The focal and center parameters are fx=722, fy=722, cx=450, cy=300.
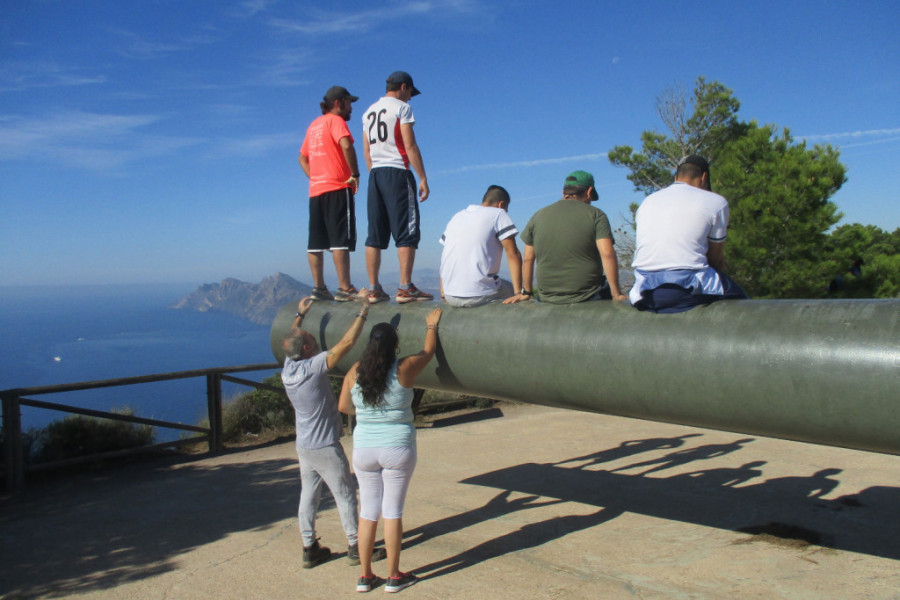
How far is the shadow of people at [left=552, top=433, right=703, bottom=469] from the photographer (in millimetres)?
9875

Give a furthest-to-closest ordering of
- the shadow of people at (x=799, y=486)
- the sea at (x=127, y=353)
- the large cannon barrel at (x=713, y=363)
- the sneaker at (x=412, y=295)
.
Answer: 1. the sea at (x=127, y=353)
2. the shadow of people at (x=799, y=486)
3. the sneaker at (x=412, y=295)
4. the large cannon barrel at (x=713, y=363)

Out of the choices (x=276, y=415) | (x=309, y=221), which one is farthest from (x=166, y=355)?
(x=309, y=221)

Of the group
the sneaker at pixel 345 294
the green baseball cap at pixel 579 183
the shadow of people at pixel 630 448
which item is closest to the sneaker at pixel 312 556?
the sneaker at pixel 345 294

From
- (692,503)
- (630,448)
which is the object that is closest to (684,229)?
(692,503)

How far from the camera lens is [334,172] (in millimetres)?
5500

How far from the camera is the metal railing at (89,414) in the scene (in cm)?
923

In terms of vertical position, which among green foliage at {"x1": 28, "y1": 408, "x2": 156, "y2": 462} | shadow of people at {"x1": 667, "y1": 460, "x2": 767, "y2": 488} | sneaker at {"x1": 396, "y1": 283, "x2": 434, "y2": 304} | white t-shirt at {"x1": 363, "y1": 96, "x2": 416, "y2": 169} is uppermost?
white t-shirt at {"x1": 363, "y1": 96, "x2": 416, "y2": 169}

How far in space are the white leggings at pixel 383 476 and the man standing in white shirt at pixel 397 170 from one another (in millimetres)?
1059

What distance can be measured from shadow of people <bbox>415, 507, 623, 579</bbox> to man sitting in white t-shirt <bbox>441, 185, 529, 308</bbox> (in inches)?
96.8

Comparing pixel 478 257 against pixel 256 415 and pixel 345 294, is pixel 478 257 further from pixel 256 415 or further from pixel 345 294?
pixel 256 415

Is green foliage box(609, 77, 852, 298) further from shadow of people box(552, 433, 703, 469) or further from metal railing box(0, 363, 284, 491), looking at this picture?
metal railing box(0, 363, 284, 491)

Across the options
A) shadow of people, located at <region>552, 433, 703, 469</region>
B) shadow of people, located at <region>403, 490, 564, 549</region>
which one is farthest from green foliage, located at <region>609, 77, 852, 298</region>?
shadow of people, located at <region>403, 490, 564, 549</region>

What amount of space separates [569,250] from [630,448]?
6933mm

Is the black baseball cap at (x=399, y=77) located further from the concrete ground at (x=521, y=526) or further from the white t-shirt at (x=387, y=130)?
the concrete ground at (x=521, y=526)
